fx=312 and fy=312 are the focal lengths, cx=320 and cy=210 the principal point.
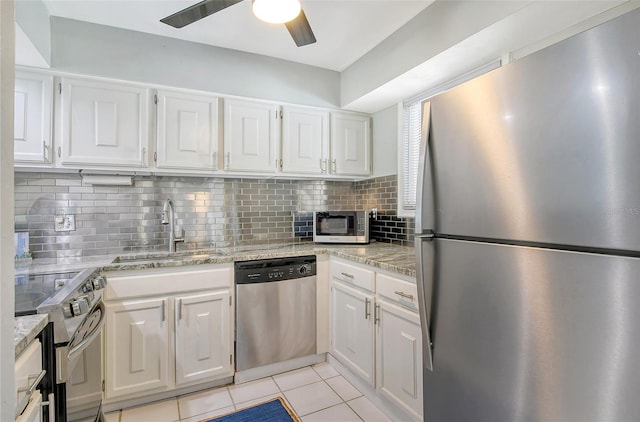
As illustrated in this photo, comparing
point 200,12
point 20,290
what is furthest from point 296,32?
point 20,290

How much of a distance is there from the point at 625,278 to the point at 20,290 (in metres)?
2.12

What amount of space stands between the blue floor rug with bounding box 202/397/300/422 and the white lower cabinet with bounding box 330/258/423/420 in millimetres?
510

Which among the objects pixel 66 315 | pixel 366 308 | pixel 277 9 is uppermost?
pixel 277 9

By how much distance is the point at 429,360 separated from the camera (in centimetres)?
127

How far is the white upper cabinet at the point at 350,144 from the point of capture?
2.85 m

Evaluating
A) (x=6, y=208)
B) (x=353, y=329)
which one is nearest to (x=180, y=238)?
(x=353, y=329)

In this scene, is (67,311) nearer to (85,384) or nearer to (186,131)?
(85,384)

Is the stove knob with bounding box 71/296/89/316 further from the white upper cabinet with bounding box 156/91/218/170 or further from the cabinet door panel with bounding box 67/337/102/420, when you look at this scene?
the white upper cabinet with bounding box 156/91/218/170

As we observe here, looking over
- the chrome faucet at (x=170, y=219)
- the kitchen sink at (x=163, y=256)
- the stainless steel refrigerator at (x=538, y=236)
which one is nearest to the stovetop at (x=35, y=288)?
the kitchen sink at (x=163, y=256)

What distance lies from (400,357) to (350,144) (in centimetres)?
188

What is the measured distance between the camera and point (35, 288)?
1383 millimetres

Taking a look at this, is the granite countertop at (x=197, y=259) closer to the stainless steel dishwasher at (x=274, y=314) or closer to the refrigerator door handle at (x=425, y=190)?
the stainless steel dishwasher at (x=274, y=314)

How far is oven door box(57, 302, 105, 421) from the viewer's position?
119 cm

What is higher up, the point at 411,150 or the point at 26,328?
the point at 411,150
